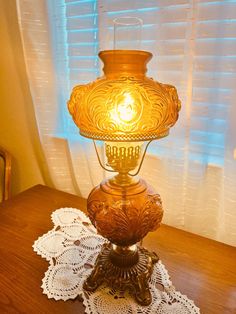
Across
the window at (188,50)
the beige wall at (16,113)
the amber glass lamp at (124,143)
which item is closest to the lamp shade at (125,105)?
the amber glass lamp at (124,143)

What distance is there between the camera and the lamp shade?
482 mm

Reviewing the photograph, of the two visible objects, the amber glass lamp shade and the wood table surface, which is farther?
the wood table surface

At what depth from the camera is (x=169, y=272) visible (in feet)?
2.28

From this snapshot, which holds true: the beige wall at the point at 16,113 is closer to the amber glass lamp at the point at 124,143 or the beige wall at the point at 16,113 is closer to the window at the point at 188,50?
the window at the point at 188,50

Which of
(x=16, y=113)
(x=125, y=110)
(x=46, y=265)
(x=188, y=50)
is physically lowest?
(x=46, y=265)

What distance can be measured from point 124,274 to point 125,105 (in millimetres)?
437

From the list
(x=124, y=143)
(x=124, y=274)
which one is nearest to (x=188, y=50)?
(x=124, y=143)

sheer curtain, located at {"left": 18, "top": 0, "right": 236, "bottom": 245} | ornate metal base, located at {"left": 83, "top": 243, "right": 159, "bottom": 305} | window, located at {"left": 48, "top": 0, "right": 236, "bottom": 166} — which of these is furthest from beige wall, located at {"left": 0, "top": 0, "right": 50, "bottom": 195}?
ornate metal base, located at {"left": 83, "top": 243, "right": 159, "bottom": 305}

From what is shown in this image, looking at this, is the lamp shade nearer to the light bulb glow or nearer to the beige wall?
the light bulb glow

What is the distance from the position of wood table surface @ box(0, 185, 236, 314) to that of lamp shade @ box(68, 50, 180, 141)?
0.42m

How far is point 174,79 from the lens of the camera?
0.81m

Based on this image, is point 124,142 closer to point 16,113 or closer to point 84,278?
point 84,278

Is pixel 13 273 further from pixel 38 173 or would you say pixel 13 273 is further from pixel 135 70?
pixel 38 173

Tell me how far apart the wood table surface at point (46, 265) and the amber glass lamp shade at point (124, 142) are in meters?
0.09
